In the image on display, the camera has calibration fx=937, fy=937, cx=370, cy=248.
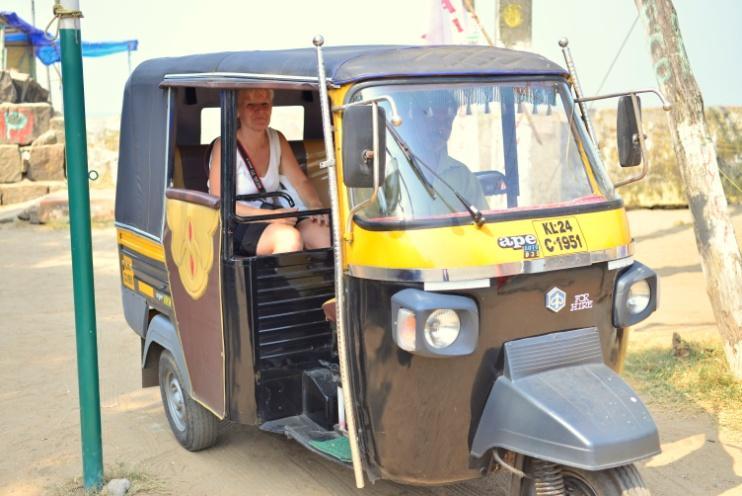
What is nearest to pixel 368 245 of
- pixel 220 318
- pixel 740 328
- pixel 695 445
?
pixel 220 318

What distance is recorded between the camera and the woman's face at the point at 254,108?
5031 millimetres

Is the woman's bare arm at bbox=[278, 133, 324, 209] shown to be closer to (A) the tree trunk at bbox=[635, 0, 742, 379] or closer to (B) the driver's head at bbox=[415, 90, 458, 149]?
(B) the driver's head at bbox=[415, 90, 458, 149]

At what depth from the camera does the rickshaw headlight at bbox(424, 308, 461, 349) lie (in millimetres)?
3609

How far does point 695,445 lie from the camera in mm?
5336

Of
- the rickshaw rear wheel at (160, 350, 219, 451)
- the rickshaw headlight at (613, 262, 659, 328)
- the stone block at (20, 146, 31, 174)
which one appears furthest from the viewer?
the stone block at (20, 146, 31, 174)

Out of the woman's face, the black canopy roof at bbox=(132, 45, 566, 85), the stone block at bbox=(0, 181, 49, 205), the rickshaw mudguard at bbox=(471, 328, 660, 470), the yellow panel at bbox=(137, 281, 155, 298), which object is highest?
the black canopy roof at bbox=(132, 45, 566, 85)

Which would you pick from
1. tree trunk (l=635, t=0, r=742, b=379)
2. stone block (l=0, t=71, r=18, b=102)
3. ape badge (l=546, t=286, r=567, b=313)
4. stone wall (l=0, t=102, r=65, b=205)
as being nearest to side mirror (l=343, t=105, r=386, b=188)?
ape badge (l=546, t=286, r=567, b=313)

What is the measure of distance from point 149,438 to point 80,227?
68.6 inches

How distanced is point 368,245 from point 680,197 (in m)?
12.4

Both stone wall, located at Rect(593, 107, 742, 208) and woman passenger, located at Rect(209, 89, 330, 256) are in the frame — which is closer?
woman passenger, located at Rect(209, 89, 330, 256)

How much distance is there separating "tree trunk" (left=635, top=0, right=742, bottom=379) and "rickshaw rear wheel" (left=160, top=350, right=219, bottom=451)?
3.39 m

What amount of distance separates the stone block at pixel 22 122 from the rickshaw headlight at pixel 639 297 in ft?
59.0

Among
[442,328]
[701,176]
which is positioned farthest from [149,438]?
[701,176]

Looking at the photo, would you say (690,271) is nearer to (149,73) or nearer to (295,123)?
(295,123)
